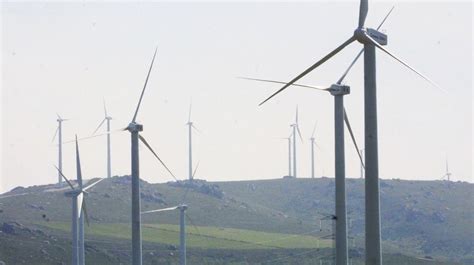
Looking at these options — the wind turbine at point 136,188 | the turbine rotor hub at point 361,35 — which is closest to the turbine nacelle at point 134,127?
the wind turbine at point 136,188

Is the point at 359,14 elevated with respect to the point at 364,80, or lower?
elevated

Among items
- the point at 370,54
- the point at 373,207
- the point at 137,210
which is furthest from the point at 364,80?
the point at 137,210

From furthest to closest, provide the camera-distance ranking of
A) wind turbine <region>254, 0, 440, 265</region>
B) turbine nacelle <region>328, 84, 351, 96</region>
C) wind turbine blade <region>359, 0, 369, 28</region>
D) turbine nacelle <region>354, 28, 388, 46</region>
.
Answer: turbine nacelle <region>328, 84, 351, 96</region> → wind turbine blade <region>359, 0, 369, 28</region> → turbine nacelle <region>354, 28, 388, 46</region> → wind turbine <region>254, 0, 440, 265</region>

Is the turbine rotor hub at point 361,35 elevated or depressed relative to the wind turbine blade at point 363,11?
depressed

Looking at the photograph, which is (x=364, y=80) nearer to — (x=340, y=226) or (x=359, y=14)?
(x=359, y=14)

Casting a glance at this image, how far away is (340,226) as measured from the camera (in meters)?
58.7

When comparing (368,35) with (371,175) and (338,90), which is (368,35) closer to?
(371,175)

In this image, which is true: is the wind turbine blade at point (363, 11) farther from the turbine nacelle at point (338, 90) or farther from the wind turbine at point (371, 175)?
the turbine nacelle at point (338, 90)

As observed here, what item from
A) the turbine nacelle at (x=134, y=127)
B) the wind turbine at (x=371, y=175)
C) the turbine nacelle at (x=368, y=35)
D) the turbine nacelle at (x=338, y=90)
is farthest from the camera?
the turbine nacelle at (x=134, y=127)

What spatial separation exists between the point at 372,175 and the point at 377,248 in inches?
109

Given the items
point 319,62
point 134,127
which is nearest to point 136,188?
point 134,127

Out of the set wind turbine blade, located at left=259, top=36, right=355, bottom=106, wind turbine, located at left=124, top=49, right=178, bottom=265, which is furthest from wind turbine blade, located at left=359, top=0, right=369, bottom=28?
wind turbine, located at left=124, top=49, right=178, bottom=265

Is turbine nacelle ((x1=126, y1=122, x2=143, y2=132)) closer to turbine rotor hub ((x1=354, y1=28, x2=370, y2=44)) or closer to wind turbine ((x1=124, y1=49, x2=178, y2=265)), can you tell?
wind turbine ((x1=124, y1=49, x2=178, y2=265))

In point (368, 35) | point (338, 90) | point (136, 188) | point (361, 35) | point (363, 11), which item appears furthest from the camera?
point (136, 188)
